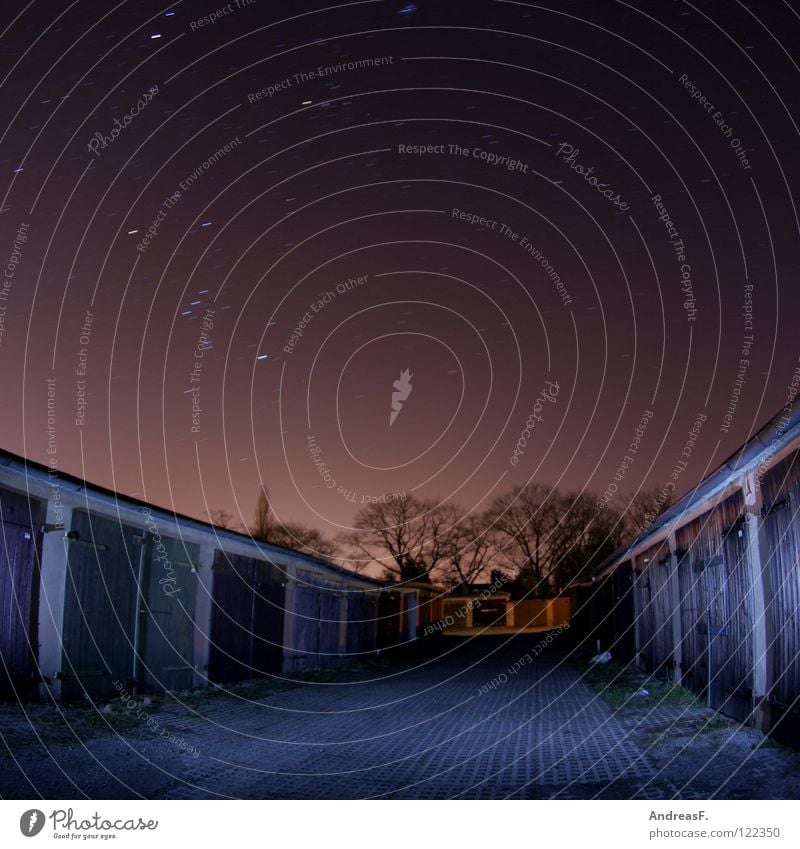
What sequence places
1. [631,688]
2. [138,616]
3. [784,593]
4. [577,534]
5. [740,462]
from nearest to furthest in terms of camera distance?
[784,593] → [740,462] → [138,616] → [631,688] → [577,534]

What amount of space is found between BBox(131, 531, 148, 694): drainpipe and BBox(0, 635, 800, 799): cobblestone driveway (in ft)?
3.56

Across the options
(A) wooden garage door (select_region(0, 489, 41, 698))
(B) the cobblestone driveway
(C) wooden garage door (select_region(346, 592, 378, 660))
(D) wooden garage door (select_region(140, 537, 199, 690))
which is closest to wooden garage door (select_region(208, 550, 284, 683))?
(D) wooden garage door (select_region(140, 537, 199, 690))

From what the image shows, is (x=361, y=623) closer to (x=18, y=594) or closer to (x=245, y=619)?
(x=245, y=619)

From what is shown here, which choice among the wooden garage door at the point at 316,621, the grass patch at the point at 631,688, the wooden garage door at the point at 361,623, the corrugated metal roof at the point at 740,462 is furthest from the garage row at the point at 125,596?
the corrugated metal roof at the point at 740,462

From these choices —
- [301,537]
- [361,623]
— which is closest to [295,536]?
[301,537]

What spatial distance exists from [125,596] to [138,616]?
0.51 meters

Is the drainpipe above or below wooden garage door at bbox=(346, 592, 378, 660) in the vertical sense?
above

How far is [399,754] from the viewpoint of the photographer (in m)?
8.93

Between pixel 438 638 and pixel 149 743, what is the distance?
34.5m

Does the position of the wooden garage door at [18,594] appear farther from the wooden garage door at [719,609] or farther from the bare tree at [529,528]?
the bare tree at [529,528]

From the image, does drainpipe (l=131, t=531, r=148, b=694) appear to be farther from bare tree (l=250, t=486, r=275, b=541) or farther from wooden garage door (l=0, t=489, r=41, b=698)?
bare tree (l=250, t=486, r=275, b=541)

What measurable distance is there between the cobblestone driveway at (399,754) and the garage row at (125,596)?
1136 mm

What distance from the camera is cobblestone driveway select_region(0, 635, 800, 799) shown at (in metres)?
6.97
